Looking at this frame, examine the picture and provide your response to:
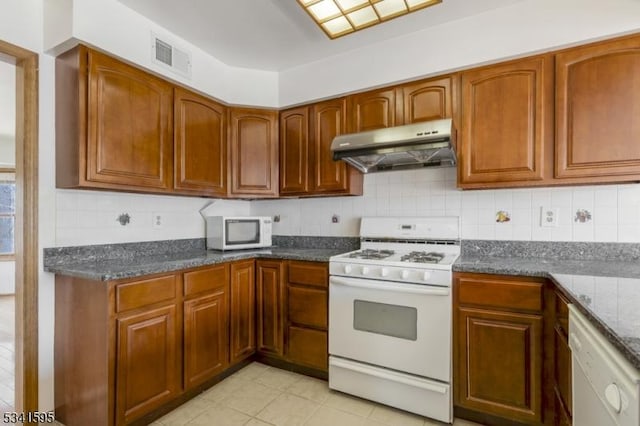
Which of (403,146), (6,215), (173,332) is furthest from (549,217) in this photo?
(6,215)

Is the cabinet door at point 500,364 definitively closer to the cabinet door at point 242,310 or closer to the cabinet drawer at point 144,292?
the cabinet door at point 242,310

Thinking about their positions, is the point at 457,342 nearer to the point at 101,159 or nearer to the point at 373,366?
the point at 373,366

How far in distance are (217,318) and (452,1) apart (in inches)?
103

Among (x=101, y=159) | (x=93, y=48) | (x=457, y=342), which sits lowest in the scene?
(x=457, y=342)

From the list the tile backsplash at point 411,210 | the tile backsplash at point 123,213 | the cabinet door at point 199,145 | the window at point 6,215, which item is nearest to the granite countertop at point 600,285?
the tile backsplash at point 411,210

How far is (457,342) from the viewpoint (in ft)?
6.17

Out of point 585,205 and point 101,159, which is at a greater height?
point 101,159

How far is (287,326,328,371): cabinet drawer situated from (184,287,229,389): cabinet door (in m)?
0.50

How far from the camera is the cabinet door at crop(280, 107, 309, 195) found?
9.02ft

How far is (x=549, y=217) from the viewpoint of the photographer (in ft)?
7.00

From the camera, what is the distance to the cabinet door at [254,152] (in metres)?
2.79

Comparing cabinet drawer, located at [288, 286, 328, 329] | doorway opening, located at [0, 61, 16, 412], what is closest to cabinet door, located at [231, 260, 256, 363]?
cabinet drawer, located at [288, 286, 328, 329]

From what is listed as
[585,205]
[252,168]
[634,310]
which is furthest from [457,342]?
[252,168]

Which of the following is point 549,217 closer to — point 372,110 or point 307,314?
point 372,110
